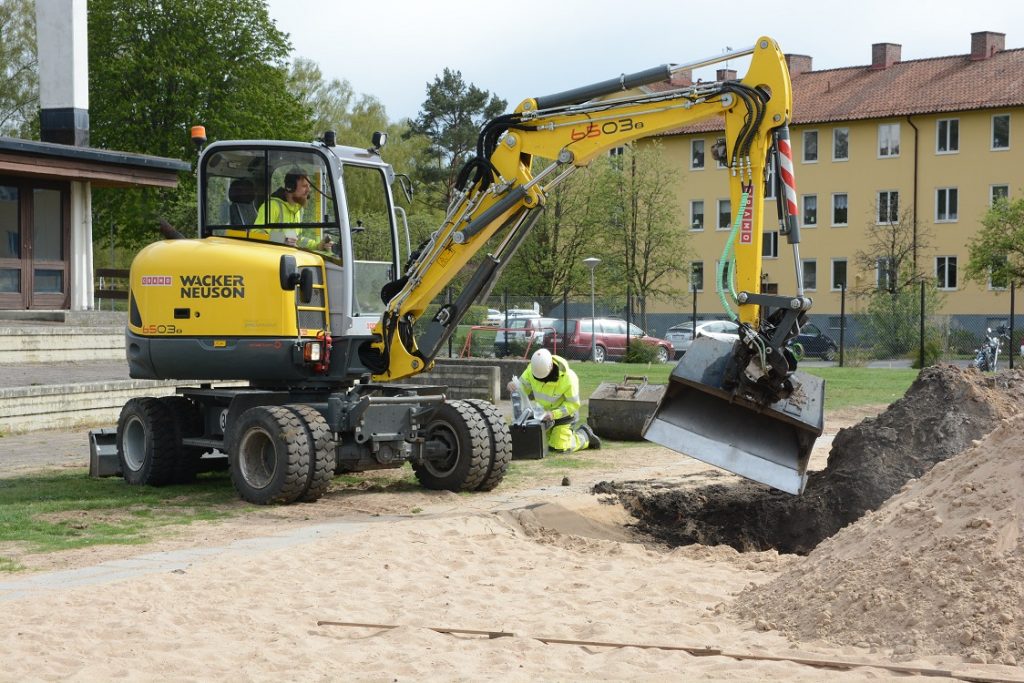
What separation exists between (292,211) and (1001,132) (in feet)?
154

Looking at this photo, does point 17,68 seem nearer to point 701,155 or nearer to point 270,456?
point 701,155

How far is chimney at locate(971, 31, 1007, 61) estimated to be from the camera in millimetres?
55250

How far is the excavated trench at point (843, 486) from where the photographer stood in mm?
10547

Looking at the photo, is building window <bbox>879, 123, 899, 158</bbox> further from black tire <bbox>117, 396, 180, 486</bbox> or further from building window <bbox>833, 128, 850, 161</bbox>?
black tire <bbox>117, 396, 180, 486</bbox>

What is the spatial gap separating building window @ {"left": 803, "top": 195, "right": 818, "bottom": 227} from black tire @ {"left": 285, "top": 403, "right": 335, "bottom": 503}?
4934 centimetres

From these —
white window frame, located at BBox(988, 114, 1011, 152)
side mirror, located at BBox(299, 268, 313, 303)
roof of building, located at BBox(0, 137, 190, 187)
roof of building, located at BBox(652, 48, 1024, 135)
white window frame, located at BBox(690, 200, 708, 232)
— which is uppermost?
roof of building, located at BBox(652, 48, 1024, 135)

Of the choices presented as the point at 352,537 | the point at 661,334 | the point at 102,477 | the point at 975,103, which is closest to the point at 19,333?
the point at 102,477

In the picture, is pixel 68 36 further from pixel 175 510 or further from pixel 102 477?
pixel 175 510

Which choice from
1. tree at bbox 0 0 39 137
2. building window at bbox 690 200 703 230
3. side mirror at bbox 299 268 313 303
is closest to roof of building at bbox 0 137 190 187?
side mirror at bbox 299 268 313 303

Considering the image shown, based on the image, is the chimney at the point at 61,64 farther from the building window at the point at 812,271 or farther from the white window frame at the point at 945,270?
the building window at the point at 812,271

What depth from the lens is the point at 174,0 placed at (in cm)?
4406

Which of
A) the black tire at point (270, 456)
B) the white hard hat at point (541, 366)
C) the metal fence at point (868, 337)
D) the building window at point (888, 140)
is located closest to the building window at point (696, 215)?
the building window at point (888, 140)

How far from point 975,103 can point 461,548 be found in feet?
159

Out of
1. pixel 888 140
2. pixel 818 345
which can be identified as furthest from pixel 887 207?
pixel 818 345
